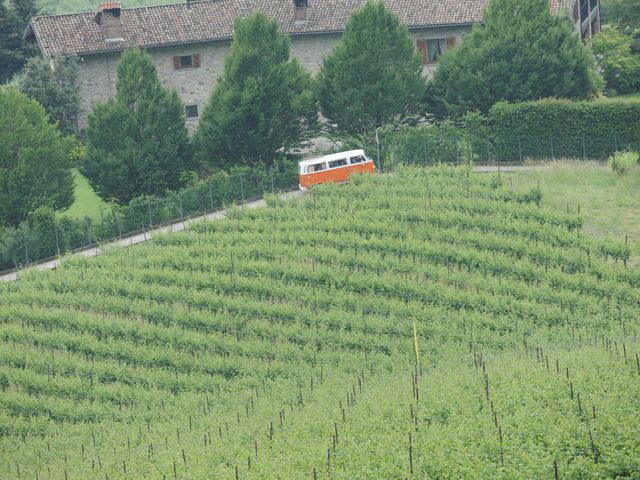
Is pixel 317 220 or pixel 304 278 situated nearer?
pixel 304 278

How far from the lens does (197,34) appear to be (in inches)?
2522

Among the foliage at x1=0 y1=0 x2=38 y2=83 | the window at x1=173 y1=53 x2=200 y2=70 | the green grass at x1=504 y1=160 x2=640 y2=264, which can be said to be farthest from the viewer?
the foliage at x1=0 y1=0 x2=38 y2=83

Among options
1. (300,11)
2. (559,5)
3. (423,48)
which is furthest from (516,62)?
(300,11)

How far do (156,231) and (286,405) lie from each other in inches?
613

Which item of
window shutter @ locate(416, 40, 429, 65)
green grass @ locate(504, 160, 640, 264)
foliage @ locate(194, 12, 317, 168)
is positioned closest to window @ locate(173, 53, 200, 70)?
foliage @ locate(194, 12, 317, 168)

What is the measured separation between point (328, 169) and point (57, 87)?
19.1m

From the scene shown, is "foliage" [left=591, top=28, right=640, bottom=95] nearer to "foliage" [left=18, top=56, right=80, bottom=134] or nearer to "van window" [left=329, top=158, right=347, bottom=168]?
"van window" [left=329, top=158, right=347, bottom=168]

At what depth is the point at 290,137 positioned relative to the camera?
53938 mm

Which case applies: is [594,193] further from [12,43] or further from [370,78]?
[12,43]

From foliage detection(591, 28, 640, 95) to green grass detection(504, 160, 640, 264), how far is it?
21533 millimetres

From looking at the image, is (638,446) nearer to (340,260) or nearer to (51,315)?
(340,260)

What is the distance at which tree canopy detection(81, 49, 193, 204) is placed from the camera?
51.6 meters

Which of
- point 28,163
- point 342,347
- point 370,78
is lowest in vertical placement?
point 342,347

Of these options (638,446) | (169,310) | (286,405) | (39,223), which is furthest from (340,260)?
(638,446)
